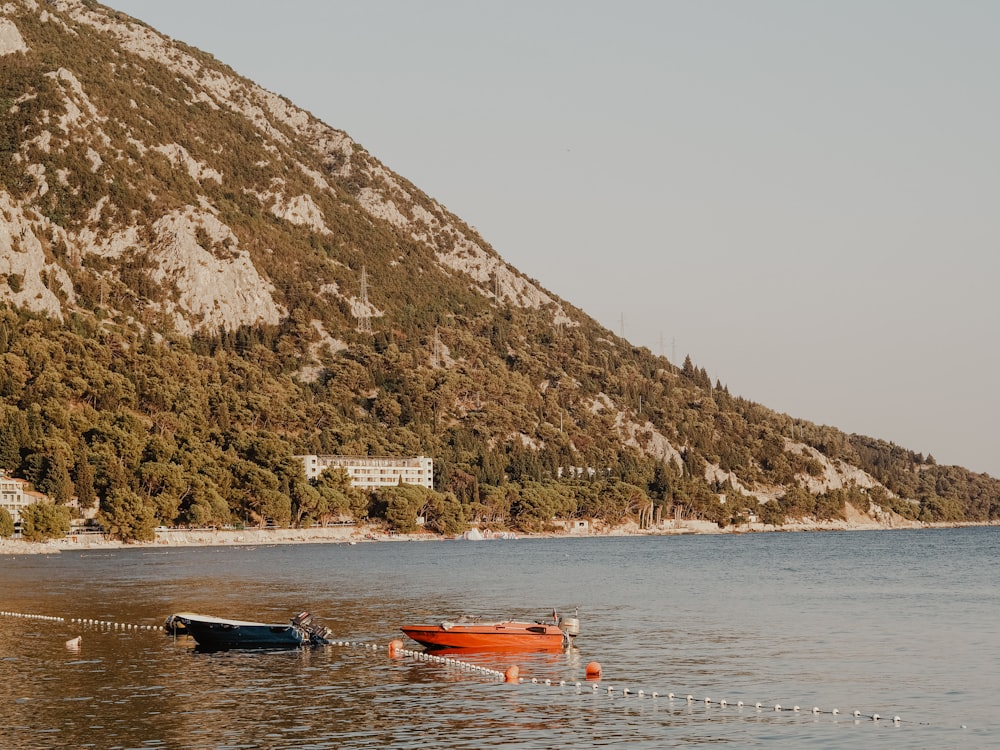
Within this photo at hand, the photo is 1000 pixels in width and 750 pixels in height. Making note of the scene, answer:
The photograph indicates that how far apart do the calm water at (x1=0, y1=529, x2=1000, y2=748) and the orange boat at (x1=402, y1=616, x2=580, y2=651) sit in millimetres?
1752

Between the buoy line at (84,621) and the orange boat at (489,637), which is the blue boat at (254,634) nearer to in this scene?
the orange boat at (489,637)

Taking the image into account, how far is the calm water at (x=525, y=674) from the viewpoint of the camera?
163 feet

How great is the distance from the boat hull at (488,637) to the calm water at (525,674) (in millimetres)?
1764

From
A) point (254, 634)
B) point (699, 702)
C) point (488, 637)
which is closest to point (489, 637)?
point (488, 637)

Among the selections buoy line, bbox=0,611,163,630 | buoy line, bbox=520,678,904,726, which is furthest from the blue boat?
buoy line, bbox=520,678,904,726

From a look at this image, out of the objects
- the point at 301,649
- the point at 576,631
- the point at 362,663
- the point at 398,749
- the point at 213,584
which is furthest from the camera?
the point at 213,584

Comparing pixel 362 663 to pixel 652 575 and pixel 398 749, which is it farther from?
pixel 652 575

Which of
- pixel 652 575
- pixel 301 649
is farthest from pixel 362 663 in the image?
pixel 652 575

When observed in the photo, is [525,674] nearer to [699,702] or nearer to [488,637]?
[488,637]

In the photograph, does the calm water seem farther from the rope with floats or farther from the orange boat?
the orange boat

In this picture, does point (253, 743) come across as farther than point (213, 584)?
No

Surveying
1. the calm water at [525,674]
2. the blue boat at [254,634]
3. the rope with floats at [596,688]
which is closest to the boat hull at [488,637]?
the rope with floats at [596,688]

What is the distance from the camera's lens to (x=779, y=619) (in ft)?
307

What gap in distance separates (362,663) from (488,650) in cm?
771
